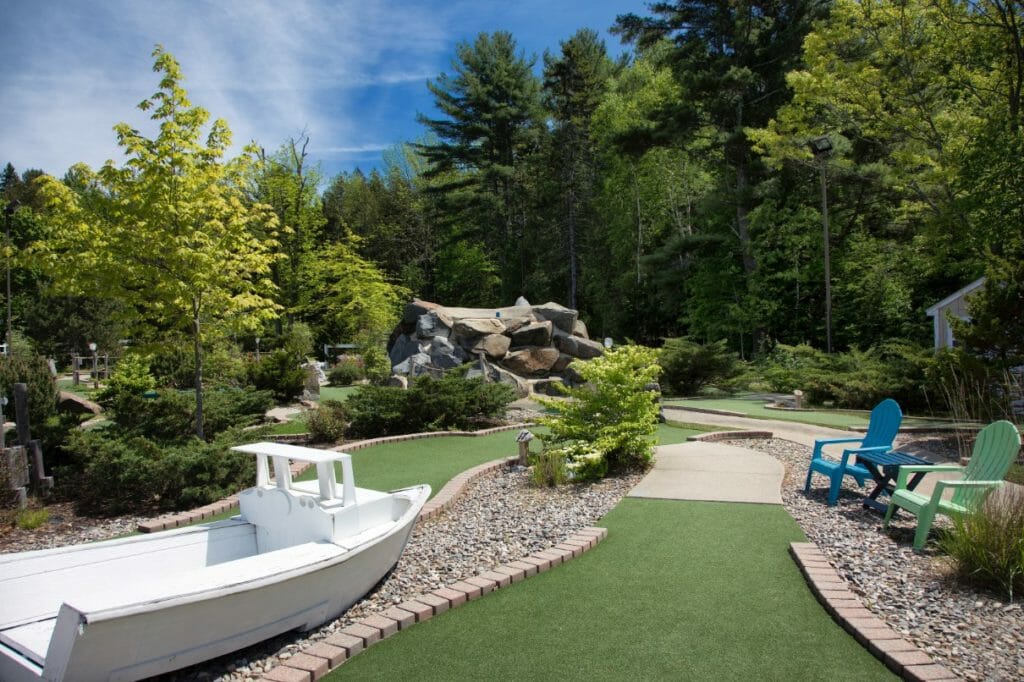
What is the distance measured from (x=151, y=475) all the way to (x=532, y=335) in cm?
1388

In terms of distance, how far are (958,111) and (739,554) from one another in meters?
16.2

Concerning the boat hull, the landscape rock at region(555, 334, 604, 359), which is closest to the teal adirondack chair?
the boat hull

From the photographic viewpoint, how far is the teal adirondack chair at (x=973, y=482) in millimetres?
4336

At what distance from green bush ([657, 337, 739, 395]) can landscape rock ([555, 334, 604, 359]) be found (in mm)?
2543

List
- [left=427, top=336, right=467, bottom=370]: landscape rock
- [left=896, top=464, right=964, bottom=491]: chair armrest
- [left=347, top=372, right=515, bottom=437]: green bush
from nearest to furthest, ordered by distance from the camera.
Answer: [left=896, top=464, right=964, bottom=491]: chair armrest < [left=347, top=372, right=515, bottom=437]: green bush < [left=427, top=336, right=467, bottom=370]: landscape rock

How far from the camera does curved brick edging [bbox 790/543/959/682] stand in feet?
9.45

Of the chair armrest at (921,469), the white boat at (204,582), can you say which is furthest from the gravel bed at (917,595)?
the white boat at (204,582)

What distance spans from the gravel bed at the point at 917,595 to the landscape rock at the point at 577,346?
13806mm

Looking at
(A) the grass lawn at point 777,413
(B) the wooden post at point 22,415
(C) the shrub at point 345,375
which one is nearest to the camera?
(B) the wooden post at point 22,415

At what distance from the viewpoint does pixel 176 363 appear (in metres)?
14.6

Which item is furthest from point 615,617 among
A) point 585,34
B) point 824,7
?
point 585,34

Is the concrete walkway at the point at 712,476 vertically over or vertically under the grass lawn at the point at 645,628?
over

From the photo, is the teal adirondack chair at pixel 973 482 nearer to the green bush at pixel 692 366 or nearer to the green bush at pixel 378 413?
the green bush at pixel 378 413

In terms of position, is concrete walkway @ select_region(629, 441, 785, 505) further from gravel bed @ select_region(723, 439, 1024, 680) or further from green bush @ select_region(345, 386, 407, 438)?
green bush @ select_region(345, 386, 407, 438)
